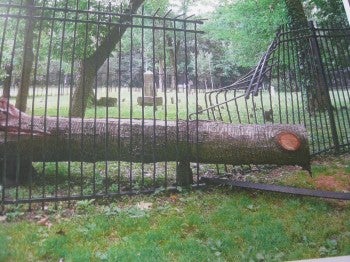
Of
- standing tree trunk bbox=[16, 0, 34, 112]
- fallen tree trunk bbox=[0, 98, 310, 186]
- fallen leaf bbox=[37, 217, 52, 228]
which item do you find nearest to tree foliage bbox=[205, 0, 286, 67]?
fallen tree trunk bbox=[0, 98, 310, 186]

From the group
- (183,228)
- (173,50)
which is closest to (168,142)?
(183,228)

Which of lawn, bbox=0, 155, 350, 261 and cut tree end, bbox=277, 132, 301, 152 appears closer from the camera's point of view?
lawn, bbox=0, 155, 350, 261

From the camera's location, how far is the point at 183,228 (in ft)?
7.77

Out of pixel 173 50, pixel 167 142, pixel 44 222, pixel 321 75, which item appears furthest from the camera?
pixel 173 50

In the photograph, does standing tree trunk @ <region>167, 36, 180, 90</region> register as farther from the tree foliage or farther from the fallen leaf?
the fallen leaf

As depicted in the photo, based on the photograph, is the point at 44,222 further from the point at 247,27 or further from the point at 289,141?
the point at 247,27

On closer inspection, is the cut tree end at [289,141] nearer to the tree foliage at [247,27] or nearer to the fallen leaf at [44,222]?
the tree foliage at [247,27]

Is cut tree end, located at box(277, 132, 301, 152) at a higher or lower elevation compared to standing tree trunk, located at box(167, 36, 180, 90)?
lower

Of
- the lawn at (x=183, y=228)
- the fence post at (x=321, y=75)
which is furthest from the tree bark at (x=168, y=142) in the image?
the fence post at (x=321, y=75)

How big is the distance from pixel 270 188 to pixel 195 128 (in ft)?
2.55

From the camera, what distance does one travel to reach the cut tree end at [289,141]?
2.94 metres

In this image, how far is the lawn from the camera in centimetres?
203

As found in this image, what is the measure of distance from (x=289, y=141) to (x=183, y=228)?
1190 millimetres

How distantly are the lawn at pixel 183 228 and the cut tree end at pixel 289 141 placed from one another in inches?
15.2
